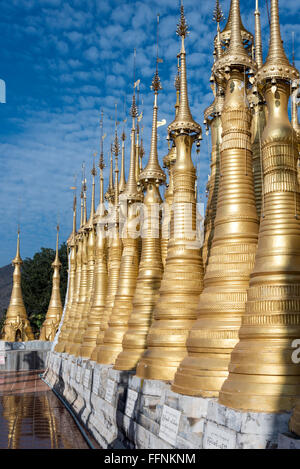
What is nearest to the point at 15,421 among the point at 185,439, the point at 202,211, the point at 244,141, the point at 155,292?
the point at 155,292

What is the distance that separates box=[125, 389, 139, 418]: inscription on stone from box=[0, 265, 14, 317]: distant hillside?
8834 cm

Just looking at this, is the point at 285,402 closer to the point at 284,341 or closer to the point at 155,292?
the point at 284,341

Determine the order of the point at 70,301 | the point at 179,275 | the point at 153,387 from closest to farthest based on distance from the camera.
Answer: the point at 153,387, the point at 179,275, the point at 70,301

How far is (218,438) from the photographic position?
270 inches

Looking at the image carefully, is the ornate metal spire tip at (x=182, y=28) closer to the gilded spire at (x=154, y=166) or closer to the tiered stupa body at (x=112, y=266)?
the gilded spire at (x=154, y=166)

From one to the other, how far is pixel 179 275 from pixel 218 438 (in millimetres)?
4711

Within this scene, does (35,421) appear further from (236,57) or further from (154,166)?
(236,57)

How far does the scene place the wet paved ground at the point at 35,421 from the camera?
12490mm

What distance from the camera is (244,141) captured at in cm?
973

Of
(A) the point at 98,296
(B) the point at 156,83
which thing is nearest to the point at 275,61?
(B) the point at 156,83

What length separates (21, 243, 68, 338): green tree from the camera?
5338 cm

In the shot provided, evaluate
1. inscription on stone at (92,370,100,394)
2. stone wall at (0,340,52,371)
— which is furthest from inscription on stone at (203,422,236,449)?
stone wall at (0,340,52,371)

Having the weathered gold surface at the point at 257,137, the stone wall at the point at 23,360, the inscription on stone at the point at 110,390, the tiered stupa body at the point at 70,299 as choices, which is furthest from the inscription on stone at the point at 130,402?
the stone wall at the point at 23,360

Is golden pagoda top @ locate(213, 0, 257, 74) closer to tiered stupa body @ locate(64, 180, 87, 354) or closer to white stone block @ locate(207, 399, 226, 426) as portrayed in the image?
white stone block @ locate(207, 399, 226, 426)
